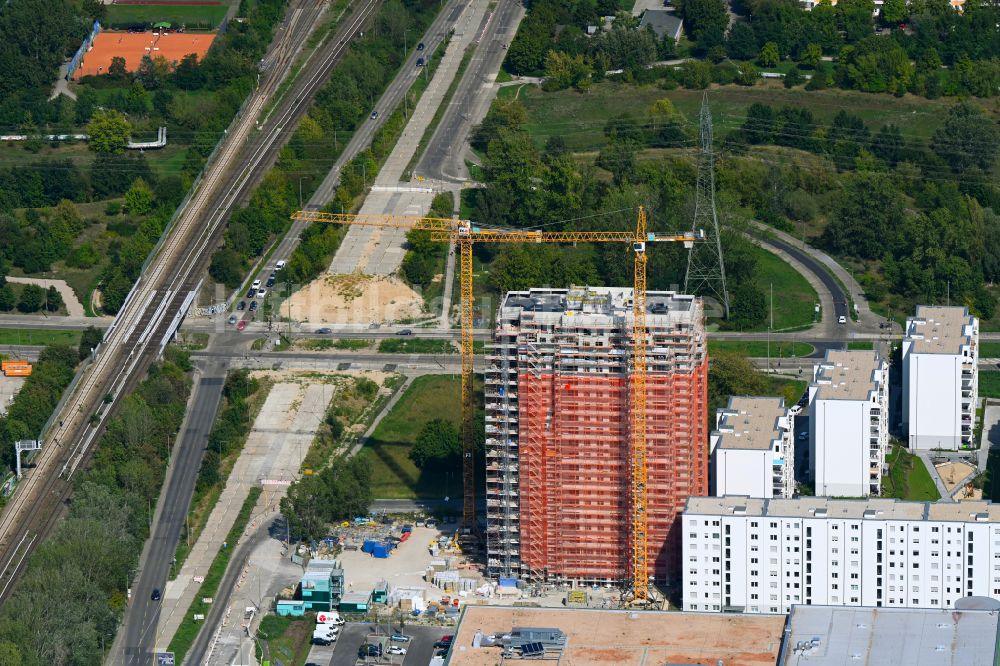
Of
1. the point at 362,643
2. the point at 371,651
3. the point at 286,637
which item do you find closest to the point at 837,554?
the point at 371,651

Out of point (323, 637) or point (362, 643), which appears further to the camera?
point (323, 637)

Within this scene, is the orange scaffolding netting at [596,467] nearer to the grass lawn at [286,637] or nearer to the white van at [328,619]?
the white van at [328,619]

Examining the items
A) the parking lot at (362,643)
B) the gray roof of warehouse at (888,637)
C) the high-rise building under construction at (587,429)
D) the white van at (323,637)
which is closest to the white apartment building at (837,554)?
the high-rise building under construction at (587,429)

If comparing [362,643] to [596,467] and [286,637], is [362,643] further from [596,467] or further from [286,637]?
[596,467]

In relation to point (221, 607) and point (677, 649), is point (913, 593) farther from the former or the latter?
point (221, 607)

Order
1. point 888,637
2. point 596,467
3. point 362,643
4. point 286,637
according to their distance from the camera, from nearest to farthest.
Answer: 1. point 888,637
2. point 362,643
3. point 286,637
4. point 596,467

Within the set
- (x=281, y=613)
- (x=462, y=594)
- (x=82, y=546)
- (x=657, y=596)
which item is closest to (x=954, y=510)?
(x=657, y=596)
